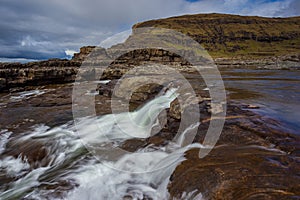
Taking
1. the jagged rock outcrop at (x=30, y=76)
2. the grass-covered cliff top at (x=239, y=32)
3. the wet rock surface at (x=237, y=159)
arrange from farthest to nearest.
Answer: the grass-covered cliff top at (x=239, y=32) → the jagged rock outcrop at (x=30, y=76) → the wet rock surface at (x=237, y=159)

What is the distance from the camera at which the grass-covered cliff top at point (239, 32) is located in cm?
10688

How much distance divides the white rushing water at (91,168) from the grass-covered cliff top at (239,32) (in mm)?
100461

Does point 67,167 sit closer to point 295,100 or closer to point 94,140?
point 94,140

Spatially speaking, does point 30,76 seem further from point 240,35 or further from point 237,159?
point 240,35

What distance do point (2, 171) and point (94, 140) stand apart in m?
2.20

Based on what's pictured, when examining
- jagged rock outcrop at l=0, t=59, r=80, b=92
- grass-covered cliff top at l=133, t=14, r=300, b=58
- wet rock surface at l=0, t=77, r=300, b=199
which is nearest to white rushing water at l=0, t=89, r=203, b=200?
wet rock surface at l=0, t=77, r=300, b=199

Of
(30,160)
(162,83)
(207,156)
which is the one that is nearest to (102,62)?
(162,83)

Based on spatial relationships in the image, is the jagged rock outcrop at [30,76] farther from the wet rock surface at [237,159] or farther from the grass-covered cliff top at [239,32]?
the grass-covered cliff top at [239,32]

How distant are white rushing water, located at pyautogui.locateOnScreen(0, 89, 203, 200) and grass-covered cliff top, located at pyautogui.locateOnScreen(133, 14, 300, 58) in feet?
330

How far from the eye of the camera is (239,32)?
123 meters

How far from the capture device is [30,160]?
4.49m

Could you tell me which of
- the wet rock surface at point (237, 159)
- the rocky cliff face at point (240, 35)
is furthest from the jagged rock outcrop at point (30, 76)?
the rocky cliff face at point (240, 35)

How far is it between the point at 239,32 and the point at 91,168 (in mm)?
140745

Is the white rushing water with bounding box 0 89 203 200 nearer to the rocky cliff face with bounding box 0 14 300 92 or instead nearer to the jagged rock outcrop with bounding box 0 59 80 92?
the jagged rock outcrop with bounding box 0 59 80 92
